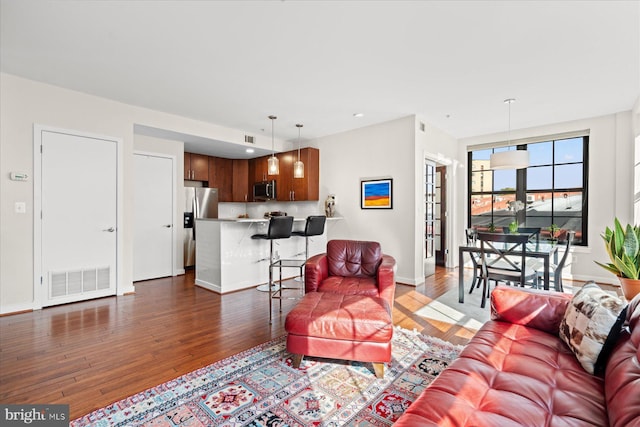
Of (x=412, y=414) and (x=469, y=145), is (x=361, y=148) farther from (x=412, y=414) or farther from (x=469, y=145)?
(x=412, y=414)

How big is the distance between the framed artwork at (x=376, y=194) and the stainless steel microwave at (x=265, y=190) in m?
2.09

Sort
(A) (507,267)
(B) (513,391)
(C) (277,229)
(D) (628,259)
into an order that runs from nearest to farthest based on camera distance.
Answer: (B) (513,391) → (D) (628,259) → (A) (507,267) → (C) (277,229)

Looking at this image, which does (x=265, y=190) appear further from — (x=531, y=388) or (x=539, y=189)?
(x=531, y=388)

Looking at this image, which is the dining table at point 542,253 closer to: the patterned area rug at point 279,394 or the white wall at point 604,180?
the white wall at point 604,180

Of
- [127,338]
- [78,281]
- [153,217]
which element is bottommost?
[127,338]

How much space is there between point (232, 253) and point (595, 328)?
3.89 m

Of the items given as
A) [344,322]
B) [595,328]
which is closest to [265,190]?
[344,322]

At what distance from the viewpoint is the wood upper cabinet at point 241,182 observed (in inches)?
278

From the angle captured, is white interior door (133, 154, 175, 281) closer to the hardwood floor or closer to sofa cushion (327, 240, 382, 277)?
the hardwood floor

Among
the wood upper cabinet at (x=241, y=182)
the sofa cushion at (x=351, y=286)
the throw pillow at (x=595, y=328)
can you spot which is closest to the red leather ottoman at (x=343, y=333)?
the sofa cushion at (x=351, y=286)

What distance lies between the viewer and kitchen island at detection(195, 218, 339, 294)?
4281 mm

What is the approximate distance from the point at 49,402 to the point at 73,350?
0.78 m

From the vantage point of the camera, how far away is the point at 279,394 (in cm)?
193

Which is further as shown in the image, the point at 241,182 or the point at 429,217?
the point at 241,182
